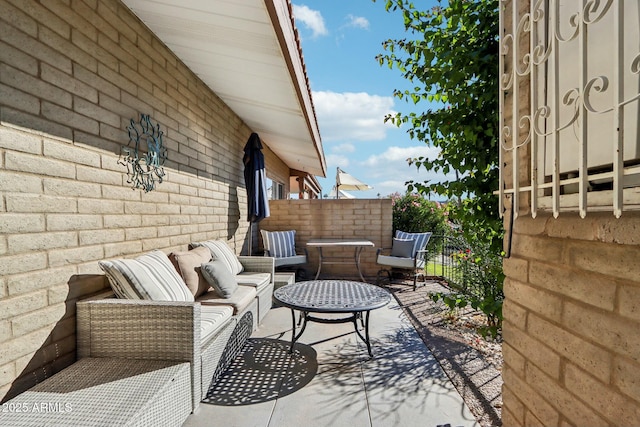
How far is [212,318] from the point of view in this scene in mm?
2449

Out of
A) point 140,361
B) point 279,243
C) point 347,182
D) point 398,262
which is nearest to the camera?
point 140,361

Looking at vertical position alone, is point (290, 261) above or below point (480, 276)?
below

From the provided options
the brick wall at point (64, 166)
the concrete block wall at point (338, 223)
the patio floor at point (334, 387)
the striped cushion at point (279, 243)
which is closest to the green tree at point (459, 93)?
the patio floor at point (334, 387)

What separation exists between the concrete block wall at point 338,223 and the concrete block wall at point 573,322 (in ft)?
16.9

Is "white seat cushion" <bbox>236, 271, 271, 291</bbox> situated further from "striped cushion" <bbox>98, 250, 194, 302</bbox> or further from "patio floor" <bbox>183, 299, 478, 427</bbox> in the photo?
"striped cushion" <bbox>98, 250, 194, 302</bbox>

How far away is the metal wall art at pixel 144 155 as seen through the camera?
2.63m

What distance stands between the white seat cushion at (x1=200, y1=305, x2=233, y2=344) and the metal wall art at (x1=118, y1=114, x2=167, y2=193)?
1252 mm

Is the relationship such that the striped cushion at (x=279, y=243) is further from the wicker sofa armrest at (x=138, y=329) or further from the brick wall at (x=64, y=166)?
the wicker sofa armrest at (x=138, y=329)

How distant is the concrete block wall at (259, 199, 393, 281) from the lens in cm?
647

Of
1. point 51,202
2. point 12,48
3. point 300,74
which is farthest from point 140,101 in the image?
point 300,74

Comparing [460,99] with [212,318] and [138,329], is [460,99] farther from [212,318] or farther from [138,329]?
[138,329]

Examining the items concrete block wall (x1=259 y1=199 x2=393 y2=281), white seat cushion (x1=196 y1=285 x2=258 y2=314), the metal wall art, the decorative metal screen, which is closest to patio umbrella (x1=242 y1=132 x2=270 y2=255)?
concrete block wall (x1=259 y1=199 x2=393 y2=281)

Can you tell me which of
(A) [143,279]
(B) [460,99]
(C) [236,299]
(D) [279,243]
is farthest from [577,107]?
(D) [279,243]

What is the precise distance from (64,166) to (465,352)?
3590 mm
